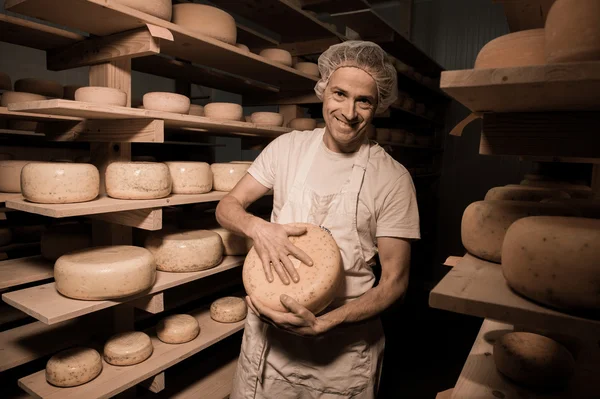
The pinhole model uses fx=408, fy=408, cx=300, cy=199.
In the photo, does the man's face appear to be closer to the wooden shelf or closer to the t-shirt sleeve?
the t-shirt sleeve

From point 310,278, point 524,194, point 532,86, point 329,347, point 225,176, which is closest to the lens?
point 532,86

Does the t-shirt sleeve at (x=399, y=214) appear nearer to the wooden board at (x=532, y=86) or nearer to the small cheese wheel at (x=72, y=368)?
the wooden board at (x=532, y=86)

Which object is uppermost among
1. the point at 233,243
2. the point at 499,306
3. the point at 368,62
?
the point at 368,62

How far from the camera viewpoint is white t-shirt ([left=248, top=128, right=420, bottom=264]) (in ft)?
4.76

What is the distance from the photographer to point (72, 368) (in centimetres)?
164

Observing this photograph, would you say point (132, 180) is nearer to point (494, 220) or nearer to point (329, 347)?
point (329, 347)

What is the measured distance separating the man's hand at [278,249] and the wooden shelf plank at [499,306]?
1.73 feet

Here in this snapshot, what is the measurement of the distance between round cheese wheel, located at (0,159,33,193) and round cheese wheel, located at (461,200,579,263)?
1910 mm

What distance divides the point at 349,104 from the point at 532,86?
0.80m

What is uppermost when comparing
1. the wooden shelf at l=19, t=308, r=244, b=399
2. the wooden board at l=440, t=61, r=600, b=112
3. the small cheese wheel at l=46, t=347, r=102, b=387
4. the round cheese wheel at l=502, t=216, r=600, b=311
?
the wooden board at l=440, t=61, r=600, b=112


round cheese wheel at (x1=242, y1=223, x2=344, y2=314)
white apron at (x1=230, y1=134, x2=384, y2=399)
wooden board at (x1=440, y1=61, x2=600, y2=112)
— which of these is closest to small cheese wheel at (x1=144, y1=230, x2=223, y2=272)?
white apron at (x1=230, y1=134, x2=384, y2=399)

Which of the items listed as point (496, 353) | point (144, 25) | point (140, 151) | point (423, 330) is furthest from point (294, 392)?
point (140, 151)

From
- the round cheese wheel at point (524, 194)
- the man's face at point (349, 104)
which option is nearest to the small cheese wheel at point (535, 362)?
the round cheese wheel at point (524, 194)

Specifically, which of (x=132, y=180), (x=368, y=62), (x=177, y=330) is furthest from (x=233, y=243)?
(x=368, y=62)
